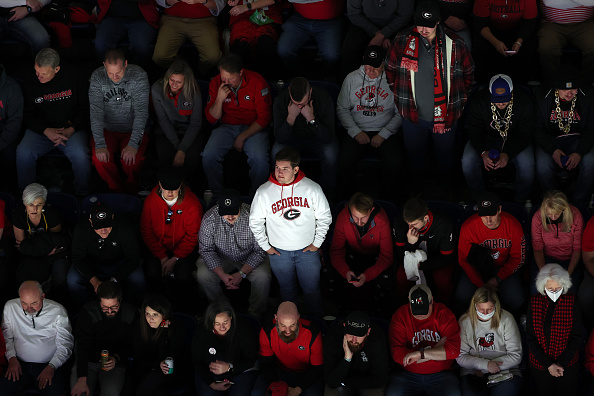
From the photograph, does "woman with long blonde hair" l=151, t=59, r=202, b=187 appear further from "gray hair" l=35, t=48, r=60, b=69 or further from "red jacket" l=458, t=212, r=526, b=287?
"red jacket" l=458, t=212, r=526, b=287

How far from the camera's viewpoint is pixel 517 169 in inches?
266

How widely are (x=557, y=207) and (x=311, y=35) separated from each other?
2.67 m

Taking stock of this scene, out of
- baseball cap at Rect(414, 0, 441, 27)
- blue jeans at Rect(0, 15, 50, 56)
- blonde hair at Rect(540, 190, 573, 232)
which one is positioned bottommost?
blonde hair at Rect(540, 190, 573, 232)

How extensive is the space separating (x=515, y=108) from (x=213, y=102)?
243cm

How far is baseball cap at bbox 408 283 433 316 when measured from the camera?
5.79 m

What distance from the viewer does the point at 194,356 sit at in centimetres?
604

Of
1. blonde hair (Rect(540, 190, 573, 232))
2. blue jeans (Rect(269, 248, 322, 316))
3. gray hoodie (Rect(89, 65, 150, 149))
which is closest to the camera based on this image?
blonde hair (Rect(540, 190, 573, 232))

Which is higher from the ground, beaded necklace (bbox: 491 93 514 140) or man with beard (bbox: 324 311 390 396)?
beaded necklace (bbox: 491 93 514 140)

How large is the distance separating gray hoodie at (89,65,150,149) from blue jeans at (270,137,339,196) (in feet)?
3.71

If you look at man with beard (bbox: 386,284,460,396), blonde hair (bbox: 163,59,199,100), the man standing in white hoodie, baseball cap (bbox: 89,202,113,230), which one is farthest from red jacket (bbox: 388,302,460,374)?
blonde hair (bbox: 163,59,199,100)

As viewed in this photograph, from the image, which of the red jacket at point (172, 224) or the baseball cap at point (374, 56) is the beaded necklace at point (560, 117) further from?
the red jacket at point (172, 224)

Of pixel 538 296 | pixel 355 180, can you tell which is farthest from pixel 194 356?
pixel 538 296

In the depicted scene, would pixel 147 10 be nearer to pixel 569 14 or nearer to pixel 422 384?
pixel 569 14

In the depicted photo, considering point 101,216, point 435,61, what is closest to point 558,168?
point 435,61
